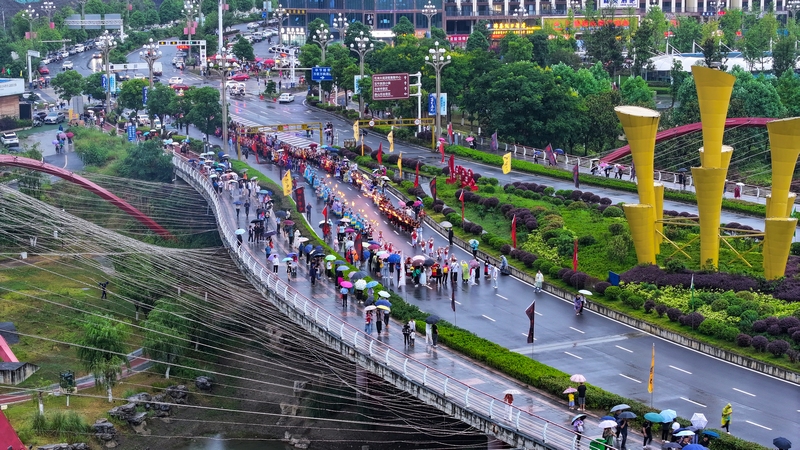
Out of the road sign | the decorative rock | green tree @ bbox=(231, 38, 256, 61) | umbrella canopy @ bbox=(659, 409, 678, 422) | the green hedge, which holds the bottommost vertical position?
the decorative rock

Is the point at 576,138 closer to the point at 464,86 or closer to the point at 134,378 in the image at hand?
the point at 464,86

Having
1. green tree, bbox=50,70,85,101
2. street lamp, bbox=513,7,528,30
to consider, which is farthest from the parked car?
street lamp, bbox=513,7,528,30

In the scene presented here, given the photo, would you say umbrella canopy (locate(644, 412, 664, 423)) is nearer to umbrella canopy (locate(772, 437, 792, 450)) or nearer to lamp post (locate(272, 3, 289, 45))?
umbrella canopy (locate(772, 437, 792, 450))

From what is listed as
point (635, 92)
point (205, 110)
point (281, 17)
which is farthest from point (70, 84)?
point (635, 92)

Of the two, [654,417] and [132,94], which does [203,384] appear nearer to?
[654,417]

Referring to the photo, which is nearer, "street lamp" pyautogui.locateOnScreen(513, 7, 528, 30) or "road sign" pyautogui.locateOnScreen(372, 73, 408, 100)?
"road sign" pyautogui.locateOnScreen(372, 73, 408, 100)

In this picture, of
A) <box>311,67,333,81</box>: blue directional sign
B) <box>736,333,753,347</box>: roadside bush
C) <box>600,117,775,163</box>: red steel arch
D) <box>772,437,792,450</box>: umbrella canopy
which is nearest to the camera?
<box>772,437,792,450</box>: umbrella canopy

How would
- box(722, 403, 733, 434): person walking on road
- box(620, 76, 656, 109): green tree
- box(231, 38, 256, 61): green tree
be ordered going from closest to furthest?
box(722, 403, 733, 434): person walking on road
box(620, 76, 656, 109): green tree
box(231, 38, 256, 61): green tree
